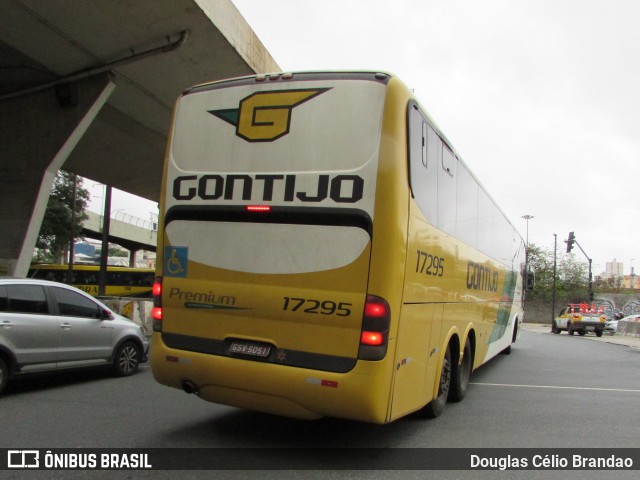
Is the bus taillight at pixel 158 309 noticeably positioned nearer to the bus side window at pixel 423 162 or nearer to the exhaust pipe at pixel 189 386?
the exhaust pipe at pixel 189 386

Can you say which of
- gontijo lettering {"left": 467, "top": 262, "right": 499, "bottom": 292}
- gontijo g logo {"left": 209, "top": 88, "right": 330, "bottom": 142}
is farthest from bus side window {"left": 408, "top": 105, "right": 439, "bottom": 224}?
gontijo lettering {"left": 467, "top": 262, "right": 499, "bottom": 292}

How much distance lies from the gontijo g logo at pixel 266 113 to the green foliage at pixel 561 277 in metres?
64.1

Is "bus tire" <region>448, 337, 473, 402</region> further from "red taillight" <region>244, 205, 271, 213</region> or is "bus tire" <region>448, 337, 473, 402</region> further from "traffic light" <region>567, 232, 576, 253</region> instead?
"traffic light" <region>567, 232, 576, 253</region>

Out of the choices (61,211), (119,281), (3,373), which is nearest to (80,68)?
(3,373)

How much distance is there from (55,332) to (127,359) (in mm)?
1735

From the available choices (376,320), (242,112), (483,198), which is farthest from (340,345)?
(483,198)

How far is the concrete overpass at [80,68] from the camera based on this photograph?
12492 millimetres

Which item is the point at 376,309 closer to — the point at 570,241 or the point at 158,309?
the point at 158,309

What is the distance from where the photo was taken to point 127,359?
30.3 feet

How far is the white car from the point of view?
23.5ft

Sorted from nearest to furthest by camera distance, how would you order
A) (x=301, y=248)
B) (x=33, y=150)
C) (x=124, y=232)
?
(x=301, y=248), (x=33, y=150), (x=124, y=232)

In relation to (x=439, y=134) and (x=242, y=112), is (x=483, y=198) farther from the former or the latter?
(x=242, y=112)

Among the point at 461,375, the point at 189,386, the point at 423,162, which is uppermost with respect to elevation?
the point at 423,162

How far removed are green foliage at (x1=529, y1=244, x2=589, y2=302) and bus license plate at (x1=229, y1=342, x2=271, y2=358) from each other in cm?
6411
